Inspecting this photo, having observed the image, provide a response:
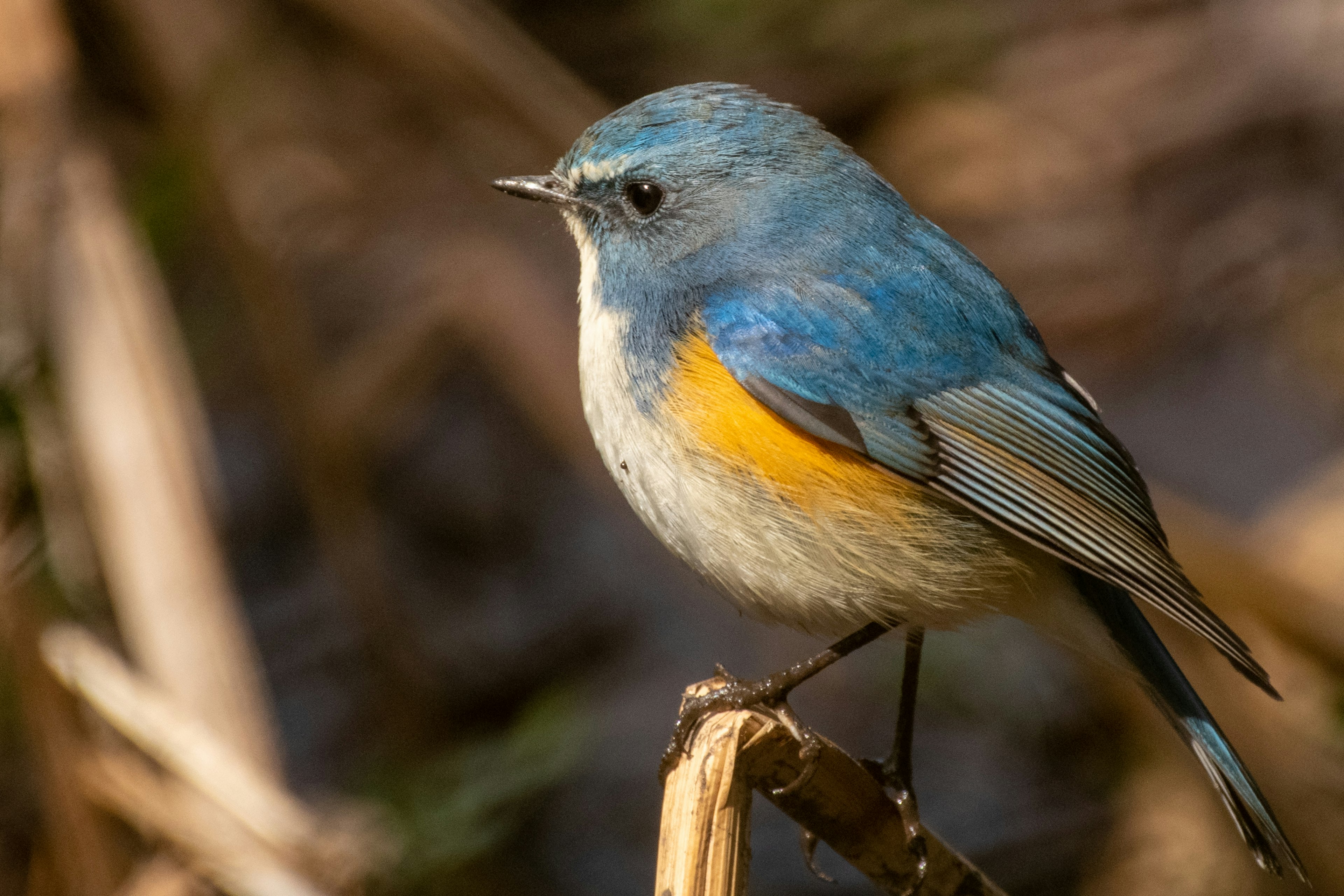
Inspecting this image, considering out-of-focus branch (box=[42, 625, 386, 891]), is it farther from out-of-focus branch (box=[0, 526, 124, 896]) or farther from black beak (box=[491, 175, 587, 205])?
black beak (box=[491, 175, 587, 205])

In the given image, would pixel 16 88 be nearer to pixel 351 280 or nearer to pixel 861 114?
pixel 351 280

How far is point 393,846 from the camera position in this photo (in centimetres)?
326

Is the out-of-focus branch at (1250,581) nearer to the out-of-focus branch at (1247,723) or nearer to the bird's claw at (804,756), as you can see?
the out-of-focus branch at (1247,723)

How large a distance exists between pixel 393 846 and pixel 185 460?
1009mm

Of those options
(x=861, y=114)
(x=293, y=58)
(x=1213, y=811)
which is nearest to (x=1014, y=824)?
(x=1213, y=811)

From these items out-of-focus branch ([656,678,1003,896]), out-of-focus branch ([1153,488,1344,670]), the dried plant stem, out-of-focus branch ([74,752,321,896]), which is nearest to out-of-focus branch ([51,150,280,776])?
out-of-focus branch ([74,752,321,896])

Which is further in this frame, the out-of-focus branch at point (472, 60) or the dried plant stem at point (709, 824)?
the out-of-focus branch at point (472, 60)

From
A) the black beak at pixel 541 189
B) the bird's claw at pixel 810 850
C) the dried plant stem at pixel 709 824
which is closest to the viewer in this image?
the dried plant stem at pixel 709 824

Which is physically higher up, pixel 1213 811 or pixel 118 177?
pixel 118 177

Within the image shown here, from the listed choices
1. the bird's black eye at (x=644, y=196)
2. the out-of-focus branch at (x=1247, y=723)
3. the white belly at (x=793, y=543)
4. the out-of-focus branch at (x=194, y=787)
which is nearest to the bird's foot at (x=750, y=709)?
the white belly at (x=793, y=543)

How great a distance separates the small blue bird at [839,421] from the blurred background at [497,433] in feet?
3.47

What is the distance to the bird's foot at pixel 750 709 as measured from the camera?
2256 millimetres

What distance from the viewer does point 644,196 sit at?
9.29 ft

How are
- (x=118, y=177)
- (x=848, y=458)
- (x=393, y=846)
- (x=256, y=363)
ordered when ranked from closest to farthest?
1. (x=848, y=458)
2. (x=393, y=846)
3. (x=118, y=177)
4. (x=256, y=363)
